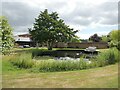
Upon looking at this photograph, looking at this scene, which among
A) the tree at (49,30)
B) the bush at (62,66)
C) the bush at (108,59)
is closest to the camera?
the bush at (62,66)

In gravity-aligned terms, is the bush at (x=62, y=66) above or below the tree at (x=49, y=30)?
below

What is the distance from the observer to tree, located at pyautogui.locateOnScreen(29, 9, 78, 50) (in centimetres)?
4188

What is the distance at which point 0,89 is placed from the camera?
20.5ft

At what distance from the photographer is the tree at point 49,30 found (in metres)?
41.9

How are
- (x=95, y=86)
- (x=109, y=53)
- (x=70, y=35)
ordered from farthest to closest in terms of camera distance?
(x=70, y=35)
(x=109, y=53)
(x=95, y=86)

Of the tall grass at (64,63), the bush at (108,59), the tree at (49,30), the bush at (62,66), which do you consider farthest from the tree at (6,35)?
the tree at (49,30)

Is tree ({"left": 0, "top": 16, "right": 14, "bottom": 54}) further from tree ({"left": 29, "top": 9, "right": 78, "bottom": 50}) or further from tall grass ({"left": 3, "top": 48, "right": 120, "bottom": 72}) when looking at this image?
tree ({"left": 29, "top": 9, "right": 78, "bottom": 50})

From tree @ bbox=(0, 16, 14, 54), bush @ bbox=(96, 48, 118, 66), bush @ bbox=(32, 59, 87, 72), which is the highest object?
tree @ bbox=(0, 16, 14, 54)

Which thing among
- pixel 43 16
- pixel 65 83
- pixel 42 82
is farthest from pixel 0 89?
pixel 43 16

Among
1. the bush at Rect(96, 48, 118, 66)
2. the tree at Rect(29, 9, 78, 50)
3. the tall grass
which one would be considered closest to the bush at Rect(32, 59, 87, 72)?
the tall grass

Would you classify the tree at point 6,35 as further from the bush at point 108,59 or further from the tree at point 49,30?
the tree at point 49,30

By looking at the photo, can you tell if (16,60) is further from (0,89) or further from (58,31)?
(58,31)

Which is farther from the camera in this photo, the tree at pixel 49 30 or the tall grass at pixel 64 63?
the tree at pixel 49 30

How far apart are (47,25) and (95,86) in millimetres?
37487
